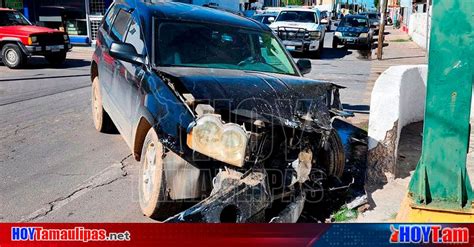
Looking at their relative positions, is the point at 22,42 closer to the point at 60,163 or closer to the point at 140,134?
the point at 60,163

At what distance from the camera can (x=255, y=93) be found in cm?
436

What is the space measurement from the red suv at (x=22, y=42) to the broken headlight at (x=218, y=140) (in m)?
12.4

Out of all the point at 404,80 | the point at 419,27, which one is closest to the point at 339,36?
the point at 419,27

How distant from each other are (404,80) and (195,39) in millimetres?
3410

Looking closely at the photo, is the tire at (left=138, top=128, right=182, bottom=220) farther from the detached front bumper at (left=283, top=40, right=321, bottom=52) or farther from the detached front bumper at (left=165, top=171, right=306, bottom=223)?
the detached front bumper at (left=283, top=40, right=321, bottom=52)

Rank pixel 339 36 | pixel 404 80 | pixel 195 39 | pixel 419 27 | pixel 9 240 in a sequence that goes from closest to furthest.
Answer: pixel 9 240
pixel 195 39
pixel 404 80
pixel 339 36
pixel 419 27

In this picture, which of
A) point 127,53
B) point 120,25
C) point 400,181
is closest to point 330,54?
point 120,25

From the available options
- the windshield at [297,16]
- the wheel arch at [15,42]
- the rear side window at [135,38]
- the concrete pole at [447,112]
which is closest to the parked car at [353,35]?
the windshield at [297,16]

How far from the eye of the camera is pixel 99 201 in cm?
484

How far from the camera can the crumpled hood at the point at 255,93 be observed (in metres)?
4.13

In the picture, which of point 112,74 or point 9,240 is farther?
point 112,74

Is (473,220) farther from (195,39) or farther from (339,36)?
(339,36)

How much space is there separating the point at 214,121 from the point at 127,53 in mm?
1562

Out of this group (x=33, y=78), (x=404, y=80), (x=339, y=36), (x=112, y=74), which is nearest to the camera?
(x=112, y=74)
